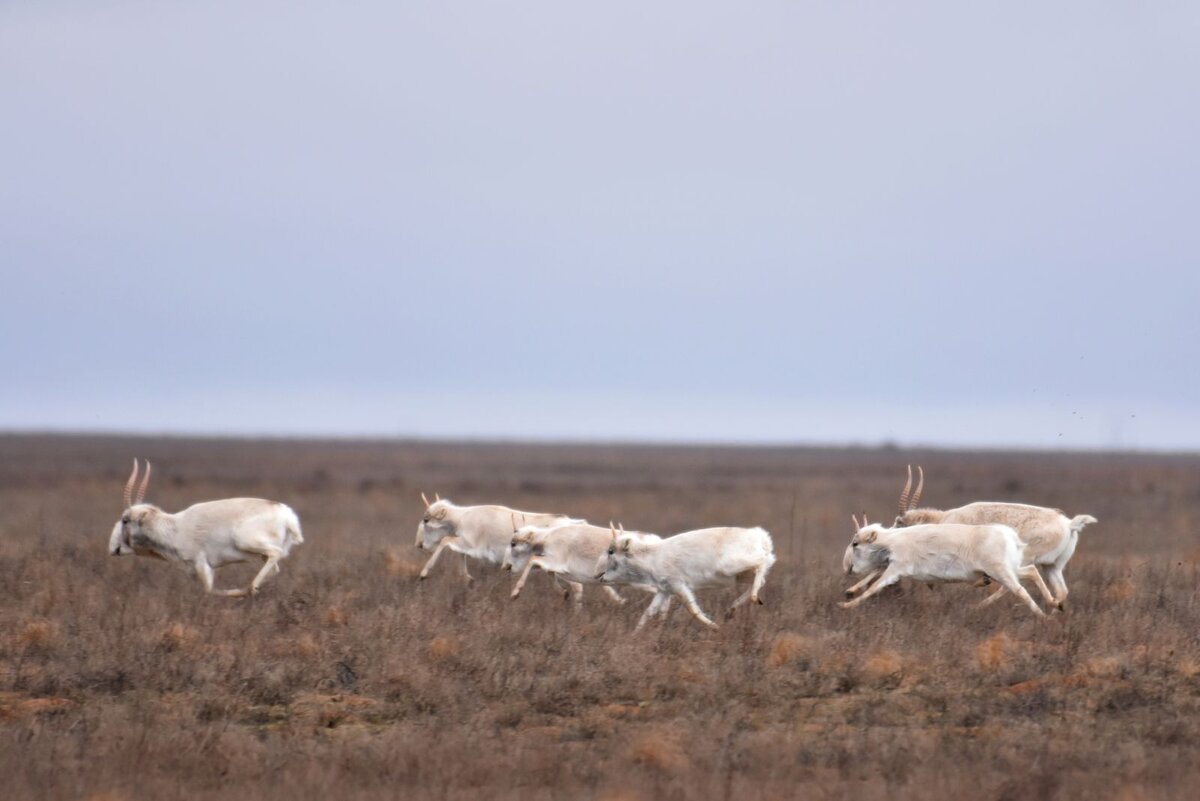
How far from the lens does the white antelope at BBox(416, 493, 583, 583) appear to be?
1808 centimetres

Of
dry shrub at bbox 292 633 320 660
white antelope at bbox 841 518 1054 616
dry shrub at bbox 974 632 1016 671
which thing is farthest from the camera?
white antelope at bbox 841 518 1054 616

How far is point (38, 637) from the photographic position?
1305 cm

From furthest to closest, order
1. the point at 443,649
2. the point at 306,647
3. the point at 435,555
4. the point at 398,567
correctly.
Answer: the point at 398,567 → the point at 435,555 → the point at 306,647 → the point at 443,649

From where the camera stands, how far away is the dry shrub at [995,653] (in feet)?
39.7

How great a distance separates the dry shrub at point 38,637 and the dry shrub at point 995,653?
8.05 m

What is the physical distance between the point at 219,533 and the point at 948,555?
26.7 ft

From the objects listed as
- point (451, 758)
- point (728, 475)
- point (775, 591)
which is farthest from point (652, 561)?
point (728, 475)

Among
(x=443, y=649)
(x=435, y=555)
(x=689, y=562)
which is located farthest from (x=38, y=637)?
(x=689, y=562)

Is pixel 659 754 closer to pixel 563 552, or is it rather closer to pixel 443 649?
pixel 443 649

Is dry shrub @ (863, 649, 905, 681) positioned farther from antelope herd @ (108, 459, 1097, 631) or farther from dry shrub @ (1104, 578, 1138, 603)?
dry shrub @ (1104, 578, 1138, 603)

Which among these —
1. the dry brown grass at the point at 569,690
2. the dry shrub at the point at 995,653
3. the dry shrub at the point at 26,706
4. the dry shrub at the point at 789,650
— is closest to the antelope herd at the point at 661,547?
the dry brown grass at the point at 569,690

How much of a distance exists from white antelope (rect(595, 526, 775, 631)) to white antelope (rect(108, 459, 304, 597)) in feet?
12.8

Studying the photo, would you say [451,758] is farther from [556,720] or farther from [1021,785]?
[1021,785]

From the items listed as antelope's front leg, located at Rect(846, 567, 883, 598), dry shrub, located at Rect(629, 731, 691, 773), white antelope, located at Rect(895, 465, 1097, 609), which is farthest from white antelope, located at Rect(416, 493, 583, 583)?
dry shrub, located at Rect(629, 731, 691, 773)
